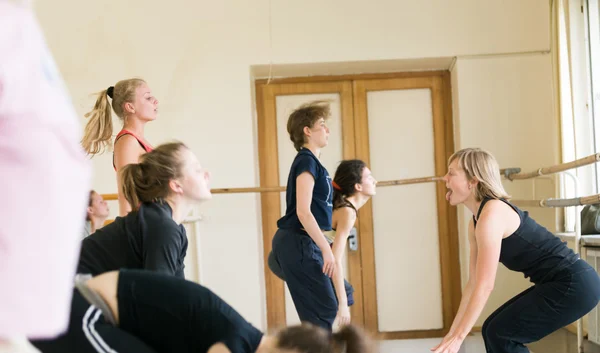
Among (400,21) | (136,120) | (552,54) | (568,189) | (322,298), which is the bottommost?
(322,298)

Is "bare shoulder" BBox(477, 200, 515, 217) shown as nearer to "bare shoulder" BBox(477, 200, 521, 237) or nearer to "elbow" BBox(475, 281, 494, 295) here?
"bare shoulder" BBox(477, 200, 521, 237)

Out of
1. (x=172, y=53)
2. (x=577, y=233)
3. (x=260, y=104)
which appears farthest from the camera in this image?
(x=260, y=104)

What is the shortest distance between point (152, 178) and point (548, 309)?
4.80 ft

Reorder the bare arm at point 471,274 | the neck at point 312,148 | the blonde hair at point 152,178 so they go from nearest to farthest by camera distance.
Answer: the blonde hair at point 152,178 < the bare arm at point 471,274 < the neck at point 312,148

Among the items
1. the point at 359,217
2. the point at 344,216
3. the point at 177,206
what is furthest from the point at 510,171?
the point at 177,206

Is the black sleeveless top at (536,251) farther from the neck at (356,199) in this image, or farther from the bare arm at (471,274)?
the neck at (356,199)

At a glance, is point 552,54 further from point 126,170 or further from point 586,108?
point 126,170

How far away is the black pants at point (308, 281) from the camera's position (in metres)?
3.01

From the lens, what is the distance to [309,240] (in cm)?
307

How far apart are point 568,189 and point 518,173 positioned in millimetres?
343

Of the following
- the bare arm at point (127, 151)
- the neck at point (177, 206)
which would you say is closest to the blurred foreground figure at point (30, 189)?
the neck at point (177, 206)

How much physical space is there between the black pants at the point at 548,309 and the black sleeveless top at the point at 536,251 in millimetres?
34

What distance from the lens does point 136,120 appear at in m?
2.90

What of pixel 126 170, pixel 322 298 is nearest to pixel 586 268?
pixel 322 298
